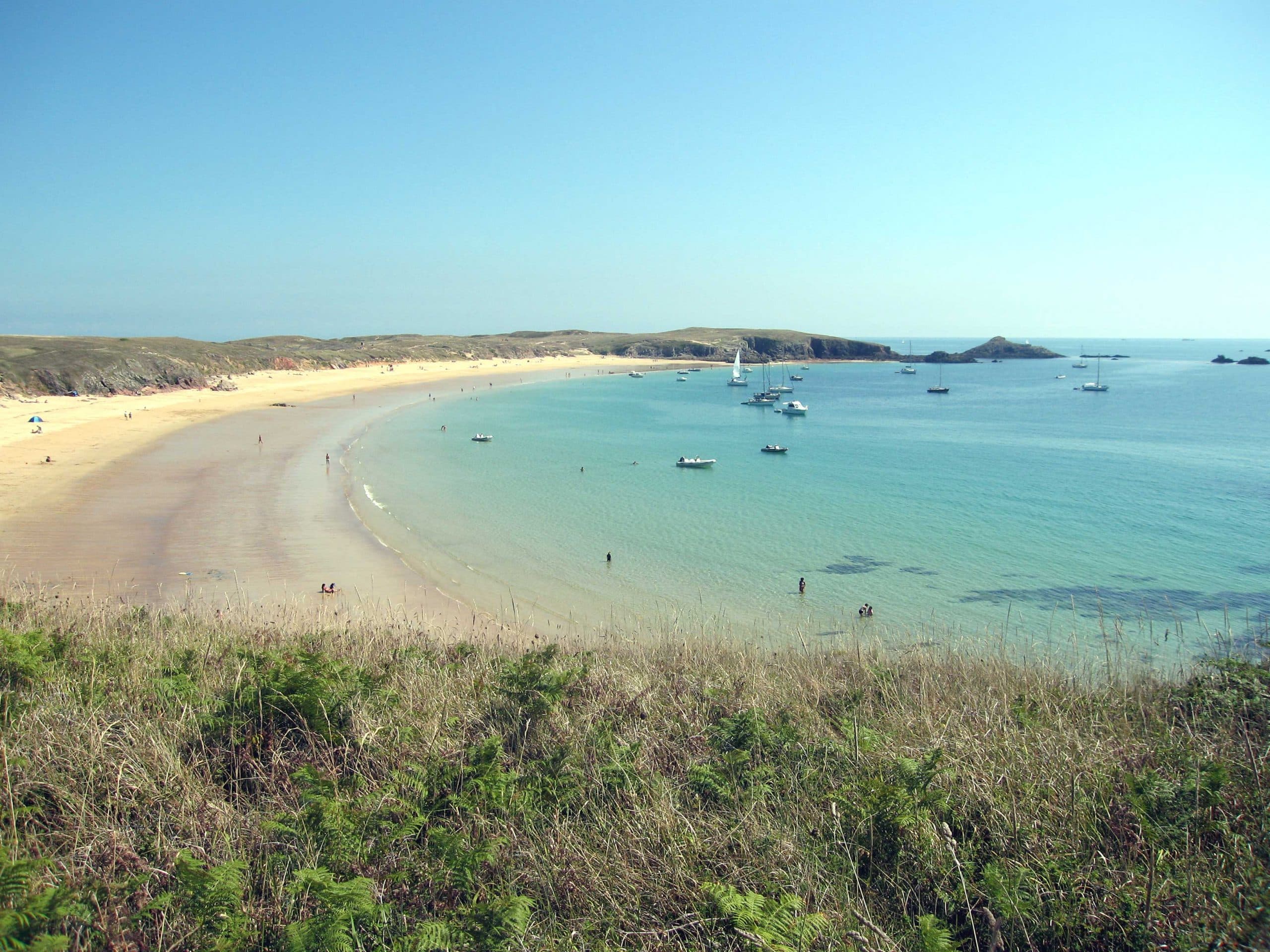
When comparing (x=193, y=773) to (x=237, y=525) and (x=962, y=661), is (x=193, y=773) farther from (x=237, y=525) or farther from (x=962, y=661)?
(x=237, y=525)

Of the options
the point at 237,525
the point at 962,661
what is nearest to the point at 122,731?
the point at 962,661

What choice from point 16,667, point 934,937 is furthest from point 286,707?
point 934,937

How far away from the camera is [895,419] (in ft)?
220

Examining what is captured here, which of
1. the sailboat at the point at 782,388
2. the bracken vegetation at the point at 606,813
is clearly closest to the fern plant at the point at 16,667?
the bracken vegetation at the point at 606,813

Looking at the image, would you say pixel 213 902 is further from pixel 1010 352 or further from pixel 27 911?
pixel 1010 352

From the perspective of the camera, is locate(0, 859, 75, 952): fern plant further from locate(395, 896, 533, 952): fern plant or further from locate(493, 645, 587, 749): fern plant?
locate(493, 645, 587, 749): fern plant

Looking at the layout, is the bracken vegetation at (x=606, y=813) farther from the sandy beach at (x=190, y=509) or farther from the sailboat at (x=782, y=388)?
the sailboat at (x=782, y=388)

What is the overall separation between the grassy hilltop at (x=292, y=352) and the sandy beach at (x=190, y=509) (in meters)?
4.41

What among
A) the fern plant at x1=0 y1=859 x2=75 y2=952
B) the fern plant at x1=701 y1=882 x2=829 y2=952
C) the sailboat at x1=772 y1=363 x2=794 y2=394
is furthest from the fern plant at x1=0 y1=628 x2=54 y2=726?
the sailboat at x1=772 y1=363 x2=794 y2=394

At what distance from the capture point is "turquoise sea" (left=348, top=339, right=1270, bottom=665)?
753 inches

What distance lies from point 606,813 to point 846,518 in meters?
26.4

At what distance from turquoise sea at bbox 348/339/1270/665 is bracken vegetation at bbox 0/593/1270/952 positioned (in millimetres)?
7809

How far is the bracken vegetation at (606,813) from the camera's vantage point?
10.7 feet

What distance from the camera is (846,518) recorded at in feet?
95.5
